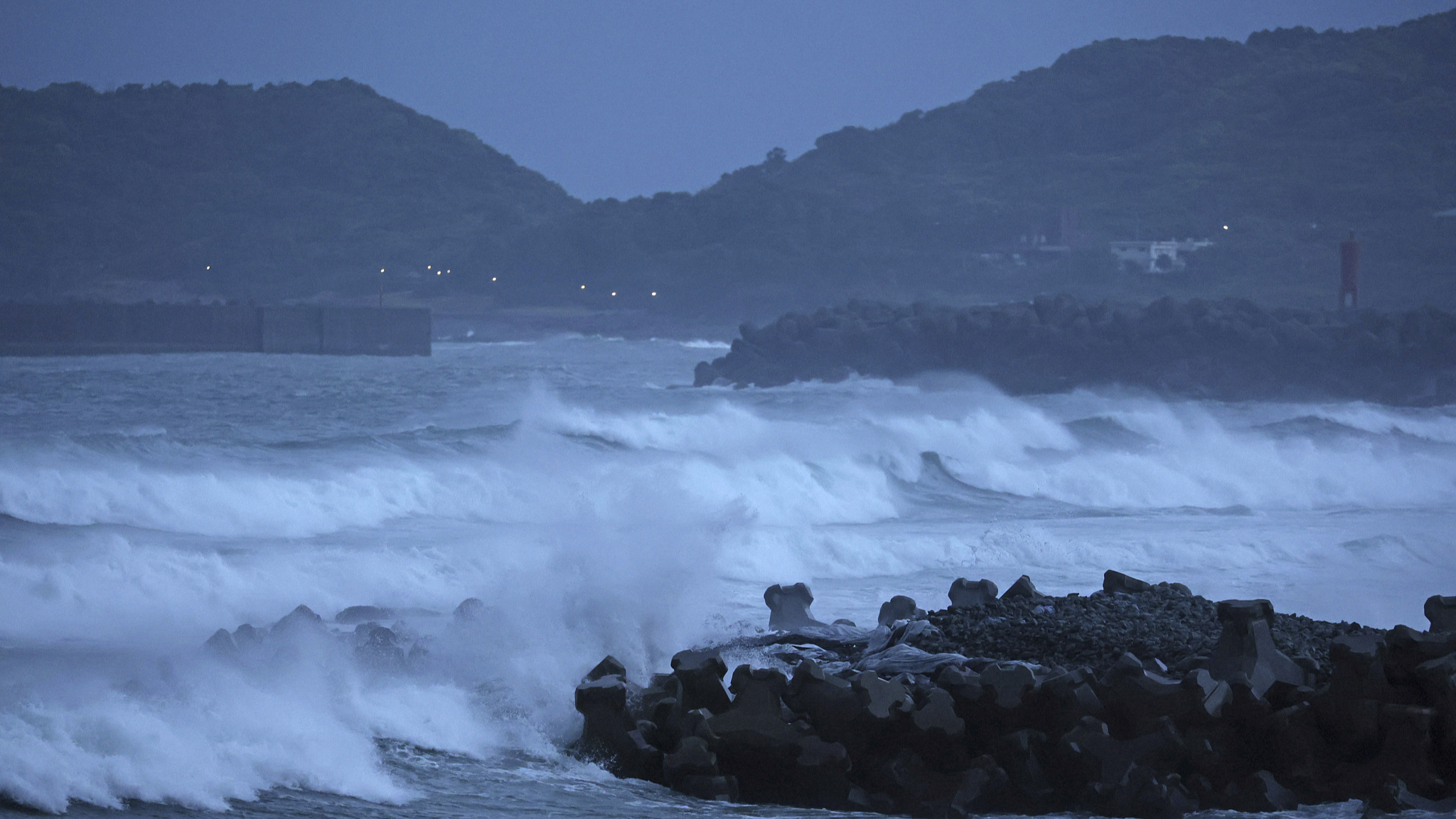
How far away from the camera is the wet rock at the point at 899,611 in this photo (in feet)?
25.3

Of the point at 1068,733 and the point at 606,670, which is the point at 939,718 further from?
the point at 606,670

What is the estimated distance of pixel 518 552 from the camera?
1073 centimetres

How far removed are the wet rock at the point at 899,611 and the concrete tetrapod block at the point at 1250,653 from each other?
2041mm

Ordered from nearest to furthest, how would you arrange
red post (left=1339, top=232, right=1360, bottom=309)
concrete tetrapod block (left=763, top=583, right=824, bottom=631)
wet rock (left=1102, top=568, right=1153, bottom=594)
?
wet rock (left=1102, top=568, right=1153, bottom=594) → concrete tetrapod block (left=763, top=583, right=824, bottom=631) → red post (left=1339, top=232, right=1360, bottom=309)

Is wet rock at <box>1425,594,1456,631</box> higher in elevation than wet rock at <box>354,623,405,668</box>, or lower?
higher

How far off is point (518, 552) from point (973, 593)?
13.9 ft

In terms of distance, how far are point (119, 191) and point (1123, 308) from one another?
6972 centimetres

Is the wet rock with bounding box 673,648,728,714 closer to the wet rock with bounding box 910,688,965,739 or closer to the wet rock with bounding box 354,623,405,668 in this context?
the wet rock with bounding box 910,688,965,739

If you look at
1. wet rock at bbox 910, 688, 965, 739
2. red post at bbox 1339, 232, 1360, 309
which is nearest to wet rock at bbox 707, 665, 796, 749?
wet rock at bbox 910, 688, 965, 739

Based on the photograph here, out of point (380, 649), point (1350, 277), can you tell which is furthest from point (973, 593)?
point (1350, 277)

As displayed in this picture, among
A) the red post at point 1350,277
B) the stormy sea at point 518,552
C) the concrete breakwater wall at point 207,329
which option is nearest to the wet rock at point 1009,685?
the stormy sea at point 518,552

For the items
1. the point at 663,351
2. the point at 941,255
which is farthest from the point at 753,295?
the point at 663,351

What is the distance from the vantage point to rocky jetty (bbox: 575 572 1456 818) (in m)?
5.42

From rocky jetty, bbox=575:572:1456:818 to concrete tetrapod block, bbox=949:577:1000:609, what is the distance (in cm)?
182
